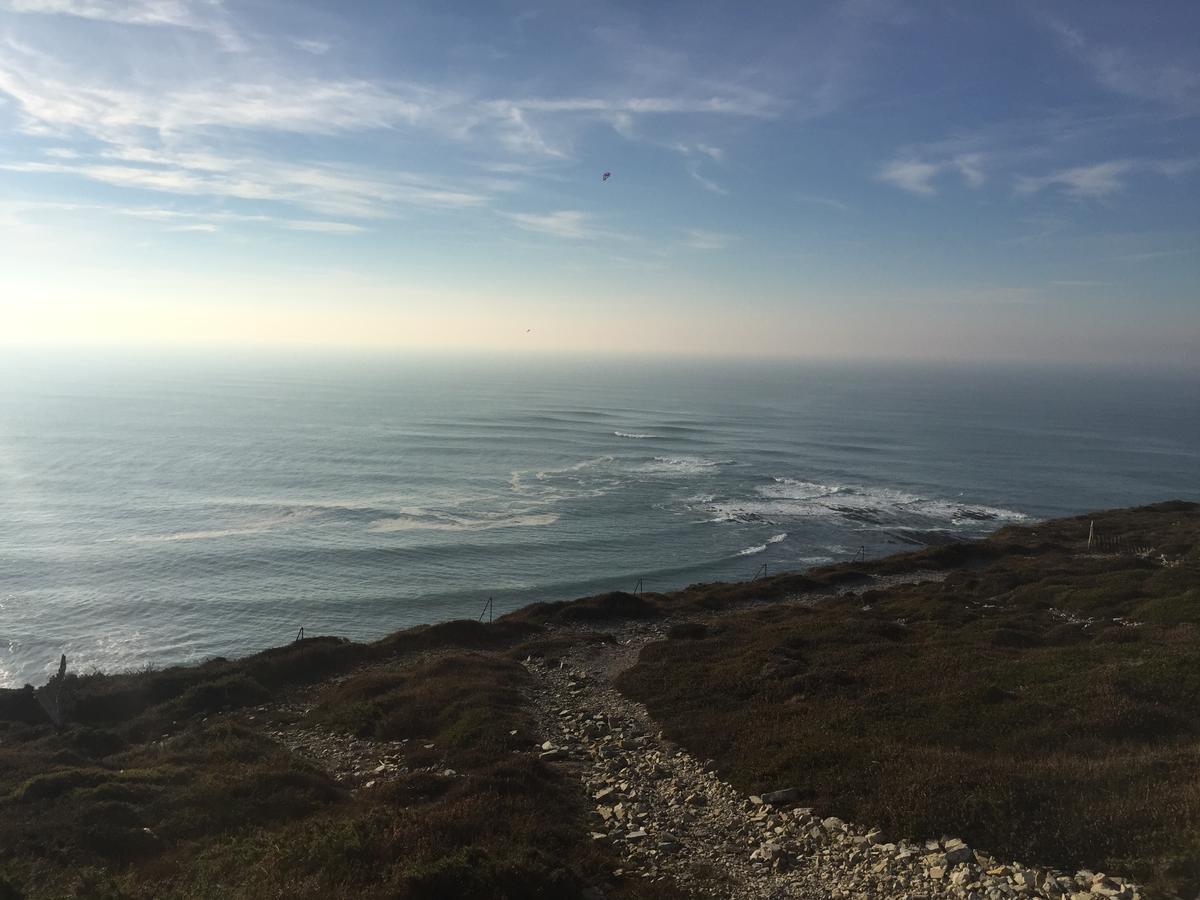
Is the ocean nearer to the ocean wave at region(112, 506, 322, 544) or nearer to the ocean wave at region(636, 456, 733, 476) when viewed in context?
the ocean wave at region(112, 506, 322, 544)

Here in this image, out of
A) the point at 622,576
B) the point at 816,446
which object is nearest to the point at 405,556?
the point at 622,576

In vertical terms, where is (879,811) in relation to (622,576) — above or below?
above

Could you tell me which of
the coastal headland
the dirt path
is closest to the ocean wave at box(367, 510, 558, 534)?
the coastal headland

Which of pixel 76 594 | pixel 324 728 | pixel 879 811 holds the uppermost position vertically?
pixel 879 811

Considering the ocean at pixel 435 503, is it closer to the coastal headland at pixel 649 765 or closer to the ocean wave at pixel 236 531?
the ocean wave at pixel 236 531

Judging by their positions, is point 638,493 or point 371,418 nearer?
point 638,493

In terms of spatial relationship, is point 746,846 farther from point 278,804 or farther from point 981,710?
point 278,804

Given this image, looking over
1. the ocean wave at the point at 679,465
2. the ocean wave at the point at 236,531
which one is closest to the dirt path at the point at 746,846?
the ocean wave at the point at 236,531

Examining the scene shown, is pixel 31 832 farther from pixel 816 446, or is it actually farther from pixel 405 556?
pixel 816 446
